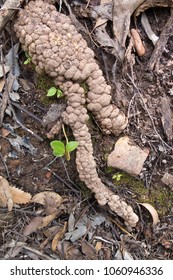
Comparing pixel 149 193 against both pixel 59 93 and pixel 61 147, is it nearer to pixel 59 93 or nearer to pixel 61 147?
pixel 61 147

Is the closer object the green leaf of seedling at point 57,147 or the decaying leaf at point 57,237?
the green leaf of seedling at point 57,147

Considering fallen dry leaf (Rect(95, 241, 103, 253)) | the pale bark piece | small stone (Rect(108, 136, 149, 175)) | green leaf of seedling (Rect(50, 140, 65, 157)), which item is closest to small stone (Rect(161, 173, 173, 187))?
small stone (Rect(108, 136, 149, 175))

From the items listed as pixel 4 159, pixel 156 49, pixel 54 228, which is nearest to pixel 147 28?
pixel 156 49

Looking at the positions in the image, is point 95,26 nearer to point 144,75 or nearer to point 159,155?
point 144,75

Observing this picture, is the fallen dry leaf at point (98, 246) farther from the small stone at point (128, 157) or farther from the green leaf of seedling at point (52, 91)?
the green leaf of seedling at point (52, 91)

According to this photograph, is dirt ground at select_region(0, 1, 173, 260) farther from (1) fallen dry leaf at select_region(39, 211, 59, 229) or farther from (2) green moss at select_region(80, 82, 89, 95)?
(2) green moss at select_region(80, 82, 89, 95)

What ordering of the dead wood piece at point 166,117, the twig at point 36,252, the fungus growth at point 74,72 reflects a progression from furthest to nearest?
1. the dead wood piece at point 166,117
2. the twig at point 36,252
3. the fungus growth at point 74,72

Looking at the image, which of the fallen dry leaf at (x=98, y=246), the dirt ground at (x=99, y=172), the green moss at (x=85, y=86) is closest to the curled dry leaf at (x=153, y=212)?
the dirt ground at (x=99, y=172)
